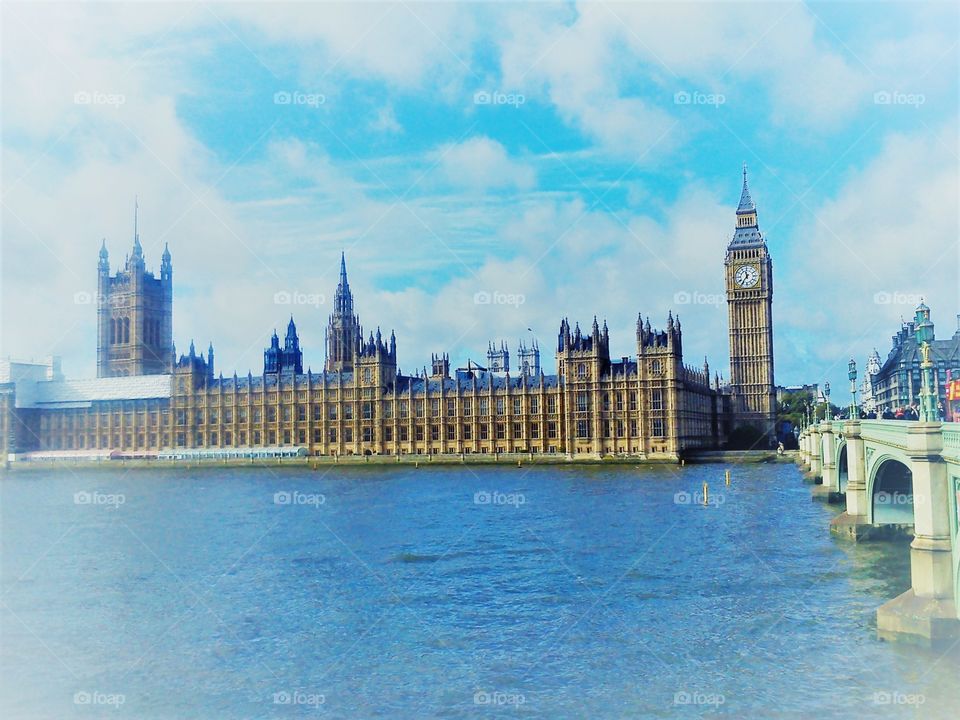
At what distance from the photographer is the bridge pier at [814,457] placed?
59344mm

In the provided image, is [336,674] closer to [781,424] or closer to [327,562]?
[327,562]

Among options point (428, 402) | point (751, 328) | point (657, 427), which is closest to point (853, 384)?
point (657, 427)

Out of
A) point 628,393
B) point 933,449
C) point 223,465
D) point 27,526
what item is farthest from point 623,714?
point 223,465

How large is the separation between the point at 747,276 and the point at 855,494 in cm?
9500
